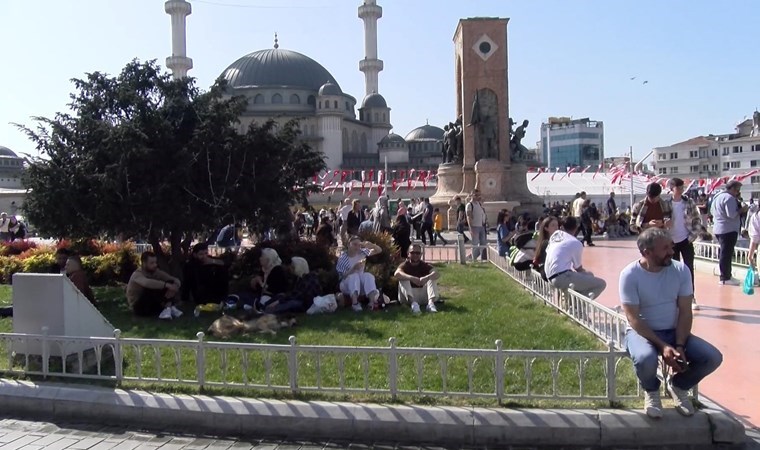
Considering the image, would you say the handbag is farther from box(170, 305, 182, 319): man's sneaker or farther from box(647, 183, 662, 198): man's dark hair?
box(170, 305, 182, 319): man's sneaker

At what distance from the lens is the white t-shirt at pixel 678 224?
27.1ft

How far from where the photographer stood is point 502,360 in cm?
470

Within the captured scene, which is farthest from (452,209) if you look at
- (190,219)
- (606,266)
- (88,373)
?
(88,373)

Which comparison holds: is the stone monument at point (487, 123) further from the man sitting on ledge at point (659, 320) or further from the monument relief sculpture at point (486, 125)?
the man sitting on ledge at point (659, 320)

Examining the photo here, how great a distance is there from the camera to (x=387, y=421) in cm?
466

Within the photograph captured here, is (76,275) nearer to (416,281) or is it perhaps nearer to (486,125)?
(416,281)

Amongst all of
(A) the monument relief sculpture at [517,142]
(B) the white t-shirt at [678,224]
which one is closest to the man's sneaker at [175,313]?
(B) the white t-shirt at [678,224]

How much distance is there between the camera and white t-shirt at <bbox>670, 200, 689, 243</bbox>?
827 centimetres

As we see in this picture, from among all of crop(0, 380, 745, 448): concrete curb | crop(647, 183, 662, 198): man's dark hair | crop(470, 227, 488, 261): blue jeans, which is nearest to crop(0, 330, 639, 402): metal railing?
crop(0, 380, 745, 448): concrete curb

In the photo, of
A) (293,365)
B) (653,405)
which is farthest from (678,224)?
(293,365)

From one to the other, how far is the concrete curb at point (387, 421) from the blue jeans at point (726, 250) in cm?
597

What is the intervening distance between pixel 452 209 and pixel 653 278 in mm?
18902

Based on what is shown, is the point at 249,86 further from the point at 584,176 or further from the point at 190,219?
the point at 190,219

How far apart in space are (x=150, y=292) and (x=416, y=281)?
3.25 meters
